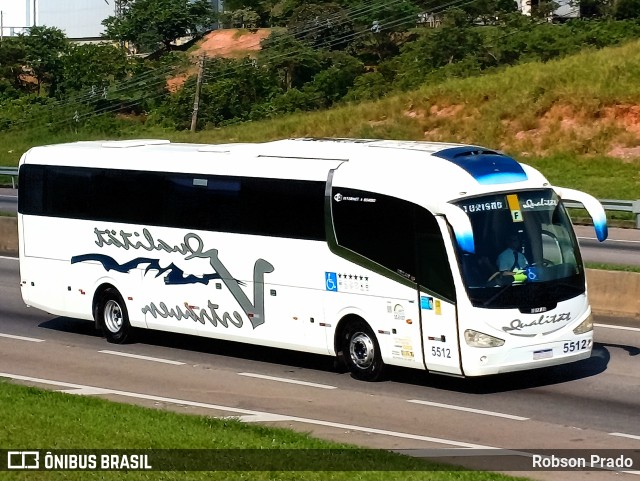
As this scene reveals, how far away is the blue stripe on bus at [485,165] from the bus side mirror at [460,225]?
0.65m

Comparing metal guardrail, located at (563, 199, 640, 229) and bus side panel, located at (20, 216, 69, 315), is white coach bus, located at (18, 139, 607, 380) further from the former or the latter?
metal guardrail, located at (563, 199, 640, 229)

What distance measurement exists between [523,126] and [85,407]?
126ft

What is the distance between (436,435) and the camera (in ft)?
42.7

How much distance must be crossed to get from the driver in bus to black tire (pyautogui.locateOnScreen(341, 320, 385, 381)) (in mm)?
1907

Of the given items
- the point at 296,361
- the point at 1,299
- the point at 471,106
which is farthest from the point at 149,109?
the point at 296,361

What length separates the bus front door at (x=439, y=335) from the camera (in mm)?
14930

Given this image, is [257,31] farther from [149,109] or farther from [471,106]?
[471,106]

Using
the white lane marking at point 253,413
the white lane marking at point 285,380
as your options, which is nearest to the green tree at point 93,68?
the white lane marking at point 285,380

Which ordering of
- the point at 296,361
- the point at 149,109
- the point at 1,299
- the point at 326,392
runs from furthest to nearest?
the point at 149,109
the point at 1,299
the point at 296,361
the point at 326,392

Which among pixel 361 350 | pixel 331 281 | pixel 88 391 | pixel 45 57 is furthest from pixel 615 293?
pixel 45 57

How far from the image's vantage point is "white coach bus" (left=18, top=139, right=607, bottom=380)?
15.0 metres

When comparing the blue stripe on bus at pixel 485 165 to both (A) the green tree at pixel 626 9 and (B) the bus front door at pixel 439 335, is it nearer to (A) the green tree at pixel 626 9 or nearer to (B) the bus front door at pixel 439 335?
(B) the bus front door at pixel 439 335

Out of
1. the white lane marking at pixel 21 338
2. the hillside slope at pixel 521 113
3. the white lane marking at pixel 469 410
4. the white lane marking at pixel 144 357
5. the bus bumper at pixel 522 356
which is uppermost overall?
the hillside slope at pixel 521 113

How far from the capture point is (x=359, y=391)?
50.8 feet
